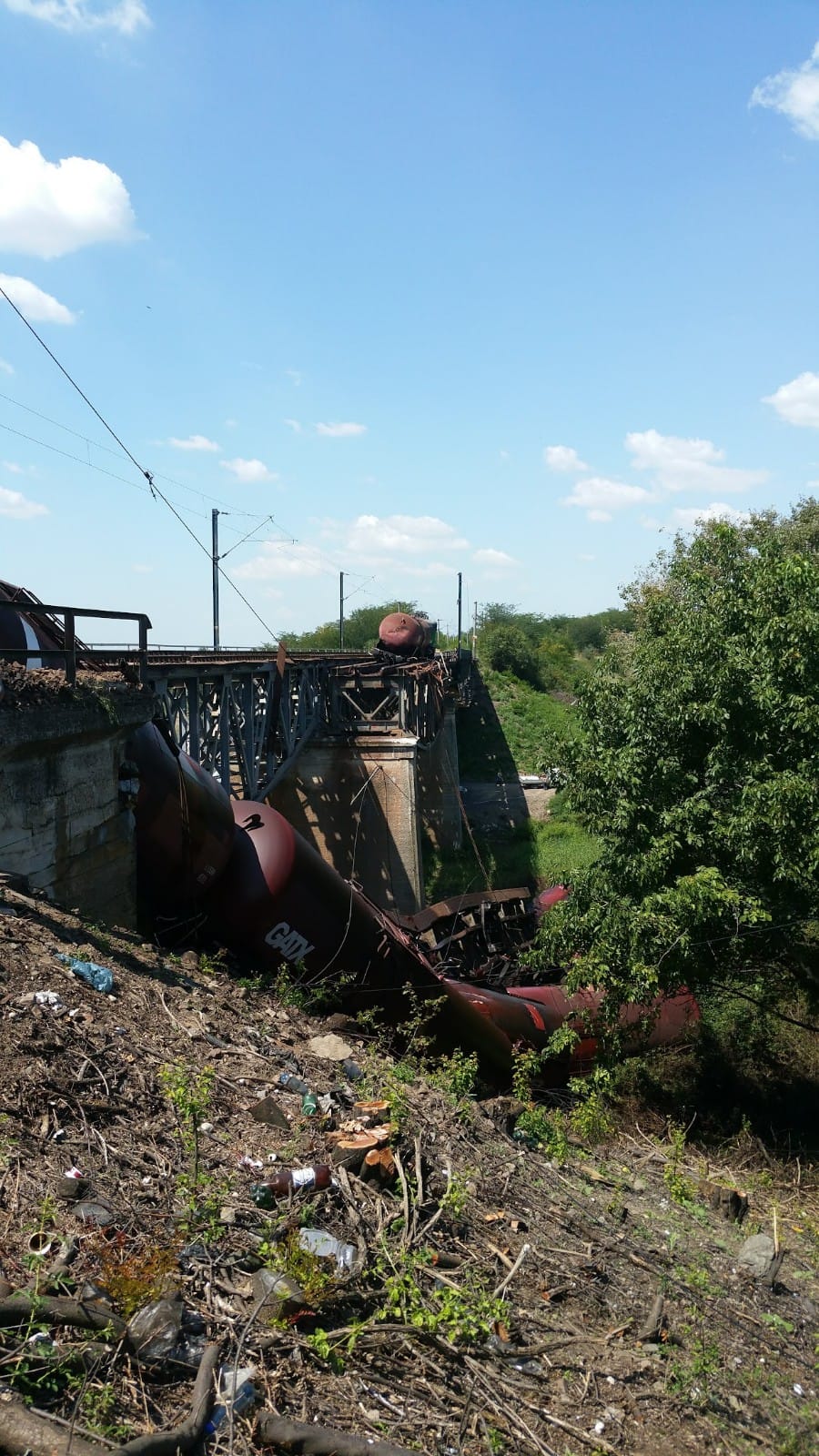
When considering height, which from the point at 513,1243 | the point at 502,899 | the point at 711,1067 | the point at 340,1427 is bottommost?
the point at 711,1067

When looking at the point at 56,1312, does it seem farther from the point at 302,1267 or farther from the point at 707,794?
the point at 707,794

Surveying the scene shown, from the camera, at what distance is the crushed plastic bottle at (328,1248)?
4406mm

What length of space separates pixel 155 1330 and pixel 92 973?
3321 mm

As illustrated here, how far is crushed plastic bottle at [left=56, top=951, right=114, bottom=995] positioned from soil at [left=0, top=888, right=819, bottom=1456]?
108 mm

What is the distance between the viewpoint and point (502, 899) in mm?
18422

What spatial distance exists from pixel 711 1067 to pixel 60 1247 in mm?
11648

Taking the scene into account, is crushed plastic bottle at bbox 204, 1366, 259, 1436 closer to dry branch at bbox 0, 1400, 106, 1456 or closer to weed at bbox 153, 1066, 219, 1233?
dry branch at bbox 0, 1400, 106, 1456

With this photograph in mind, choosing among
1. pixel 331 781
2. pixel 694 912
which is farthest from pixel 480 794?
pixel 694 912

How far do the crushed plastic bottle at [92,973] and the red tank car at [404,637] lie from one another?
28413 millimetres

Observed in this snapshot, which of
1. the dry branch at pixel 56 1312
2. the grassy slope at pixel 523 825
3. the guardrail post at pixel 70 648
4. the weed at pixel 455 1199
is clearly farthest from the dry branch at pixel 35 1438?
the grassy slope at pixel 523 825

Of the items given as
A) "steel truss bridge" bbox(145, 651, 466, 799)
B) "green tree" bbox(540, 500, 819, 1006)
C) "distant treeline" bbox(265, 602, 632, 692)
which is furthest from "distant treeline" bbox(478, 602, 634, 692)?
"green tree" bbox(540, 500, 819, 1006)

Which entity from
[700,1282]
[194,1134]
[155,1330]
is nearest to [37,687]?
[194,1134]

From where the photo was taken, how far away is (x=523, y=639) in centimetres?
6788

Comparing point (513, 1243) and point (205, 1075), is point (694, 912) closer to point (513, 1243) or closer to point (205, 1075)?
point (513, 1243)
